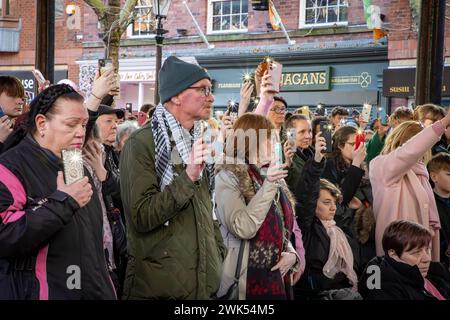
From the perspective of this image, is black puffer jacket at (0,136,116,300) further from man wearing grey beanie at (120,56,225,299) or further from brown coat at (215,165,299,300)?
brown coat at (215,165,299,300)

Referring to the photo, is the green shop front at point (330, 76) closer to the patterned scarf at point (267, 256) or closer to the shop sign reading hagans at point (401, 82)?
the shop sign reading hagans at point (401, 82)

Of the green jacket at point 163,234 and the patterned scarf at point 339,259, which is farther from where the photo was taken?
the patterned scarf at point 339,259

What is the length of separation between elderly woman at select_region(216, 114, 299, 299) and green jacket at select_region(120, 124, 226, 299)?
525 millimetres

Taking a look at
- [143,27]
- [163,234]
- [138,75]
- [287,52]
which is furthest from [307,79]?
[163,234]

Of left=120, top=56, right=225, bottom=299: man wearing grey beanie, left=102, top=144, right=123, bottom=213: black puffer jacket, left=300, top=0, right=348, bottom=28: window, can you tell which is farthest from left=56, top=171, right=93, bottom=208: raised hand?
left=300, top=0, right=348, bottom=28: window

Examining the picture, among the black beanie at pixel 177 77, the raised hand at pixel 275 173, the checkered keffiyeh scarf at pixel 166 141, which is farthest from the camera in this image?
the raised hand at pixel 275 173

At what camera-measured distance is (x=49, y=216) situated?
271 centimetres

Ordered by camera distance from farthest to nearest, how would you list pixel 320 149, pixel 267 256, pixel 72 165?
pixel 320 149 < pixel 267 256 < pixel 72 165

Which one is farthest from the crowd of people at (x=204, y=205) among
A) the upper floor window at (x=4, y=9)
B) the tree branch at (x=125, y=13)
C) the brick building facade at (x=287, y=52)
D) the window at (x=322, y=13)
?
the upper floor window at (x=4, y=9)

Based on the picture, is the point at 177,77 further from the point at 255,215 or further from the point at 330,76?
the point at 330,76

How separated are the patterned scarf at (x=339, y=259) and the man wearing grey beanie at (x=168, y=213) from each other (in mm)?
1637

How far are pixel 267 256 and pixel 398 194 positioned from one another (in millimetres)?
1580

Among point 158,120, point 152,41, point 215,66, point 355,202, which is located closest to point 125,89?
point 152,41

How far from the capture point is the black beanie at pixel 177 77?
142 inches
